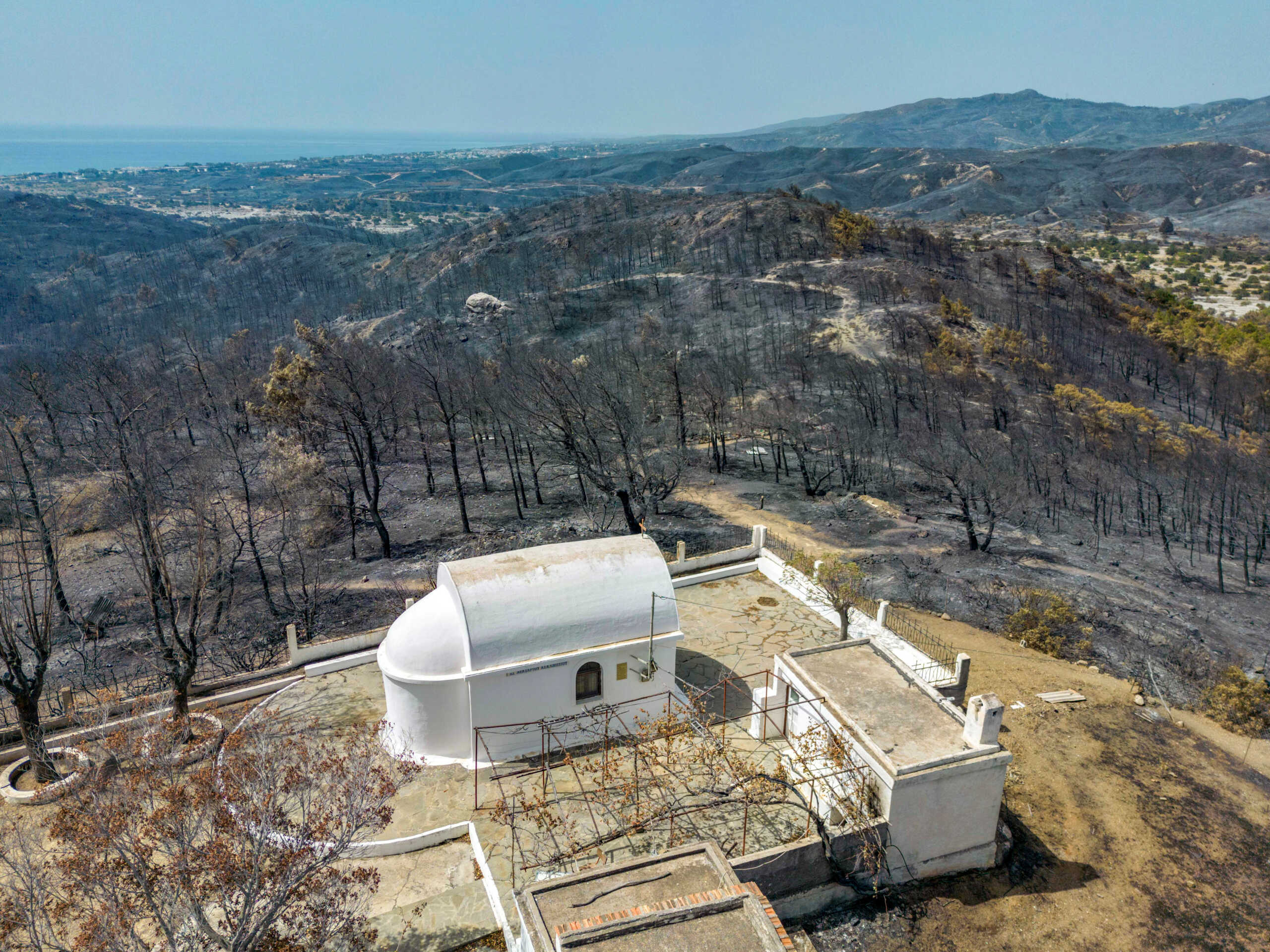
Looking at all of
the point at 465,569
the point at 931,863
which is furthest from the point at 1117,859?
the point at 465,569

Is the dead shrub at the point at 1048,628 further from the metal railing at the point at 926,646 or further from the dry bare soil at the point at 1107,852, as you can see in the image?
the metal railing at the point at 926,646

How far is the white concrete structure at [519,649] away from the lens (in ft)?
56.0

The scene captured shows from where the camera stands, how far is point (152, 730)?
15.2 m

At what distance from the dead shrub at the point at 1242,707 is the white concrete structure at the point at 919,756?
10601 mm

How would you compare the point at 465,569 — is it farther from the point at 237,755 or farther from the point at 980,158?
the point at 980,158

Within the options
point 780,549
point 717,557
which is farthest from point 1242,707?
point 717,557

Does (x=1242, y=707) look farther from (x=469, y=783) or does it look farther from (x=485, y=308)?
Answer: (x=485, y=308)

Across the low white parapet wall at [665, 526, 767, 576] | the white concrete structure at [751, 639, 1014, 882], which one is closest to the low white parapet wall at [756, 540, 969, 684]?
the low white parapet wall at [665, 526, 767, 576]

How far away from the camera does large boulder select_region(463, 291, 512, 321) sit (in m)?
79.4

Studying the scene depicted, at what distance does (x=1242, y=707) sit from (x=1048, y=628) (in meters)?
5.39

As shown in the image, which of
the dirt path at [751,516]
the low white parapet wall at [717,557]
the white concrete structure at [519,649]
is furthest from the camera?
the dirt path at [751,516]

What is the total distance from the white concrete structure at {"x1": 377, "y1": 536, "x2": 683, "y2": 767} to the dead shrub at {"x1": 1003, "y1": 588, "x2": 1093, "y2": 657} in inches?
546

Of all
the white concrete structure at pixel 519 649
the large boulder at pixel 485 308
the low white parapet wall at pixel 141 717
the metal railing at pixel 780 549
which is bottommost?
the low white parapet wall at pixel 141 717

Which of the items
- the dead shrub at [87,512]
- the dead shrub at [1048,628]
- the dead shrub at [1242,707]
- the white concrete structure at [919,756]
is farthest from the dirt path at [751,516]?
the dead shrub at [87,512]
